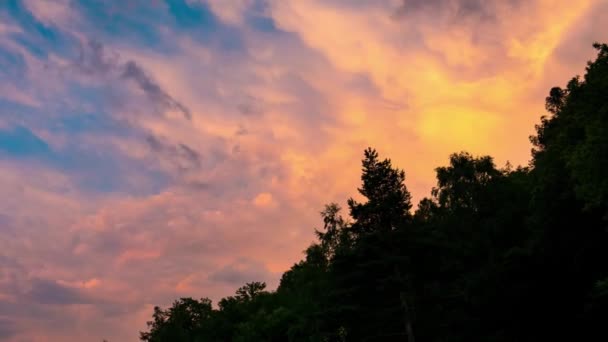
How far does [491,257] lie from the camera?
53688 mm

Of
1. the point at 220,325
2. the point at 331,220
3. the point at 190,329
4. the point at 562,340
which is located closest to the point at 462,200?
the point at 331,220

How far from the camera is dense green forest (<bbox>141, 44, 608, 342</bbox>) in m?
37.0

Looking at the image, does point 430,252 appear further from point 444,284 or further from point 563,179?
point 563,179

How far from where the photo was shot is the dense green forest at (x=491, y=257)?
37031 millimetres

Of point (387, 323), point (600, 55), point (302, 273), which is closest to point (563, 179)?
point (600, 55)

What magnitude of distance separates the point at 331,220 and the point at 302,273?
9.44 meters

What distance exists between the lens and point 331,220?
57750 millimetres

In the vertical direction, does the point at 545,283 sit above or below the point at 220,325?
below

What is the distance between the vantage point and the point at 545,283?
47.1 meters

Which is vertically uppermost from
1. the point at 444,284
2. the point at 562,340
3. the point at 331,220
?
the point at 331,220

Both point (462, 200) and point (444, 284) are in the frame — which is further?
point (462, 200)

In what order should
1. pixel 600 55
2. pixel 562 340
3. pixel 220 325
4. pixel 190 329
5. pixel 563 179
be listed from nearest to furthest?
pixel 600 55 → pixel 563 179 → pixel 562 340 → pixel 220 325 → pixel 190 329

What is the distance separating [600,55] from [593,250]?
47.6ft

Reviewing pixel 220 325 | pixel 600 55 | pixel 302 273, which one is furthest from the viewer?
pixel 220 325
